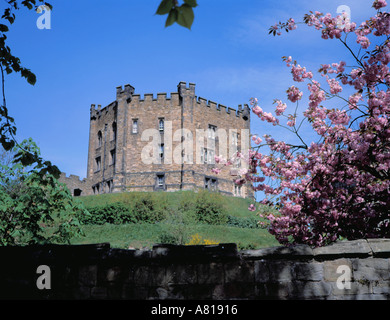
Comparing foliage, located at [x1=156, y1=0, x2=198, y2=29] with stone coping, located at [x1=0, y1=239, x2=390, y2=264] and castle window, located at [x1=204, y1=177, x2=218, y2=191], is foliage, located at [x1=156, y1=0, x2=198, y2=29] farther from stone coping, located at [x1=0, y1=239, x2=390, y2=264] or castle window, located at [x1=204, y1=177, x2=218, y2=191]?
castle window, located at [x1=204, y1=177, x2=218, y2=191]

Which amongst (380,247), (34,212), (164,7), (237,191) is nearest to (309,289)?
(380,247)

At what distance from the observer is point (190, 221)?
25.4 meters

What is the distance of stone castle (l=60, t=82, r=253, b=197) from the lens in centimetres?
3856

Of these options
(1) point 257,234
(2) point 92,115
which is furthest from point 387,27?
(2) point 92,115

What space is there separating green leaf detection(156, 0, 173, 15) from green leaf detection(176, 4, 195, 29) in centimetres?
9

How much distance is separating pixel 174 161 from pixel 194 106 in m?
6.27

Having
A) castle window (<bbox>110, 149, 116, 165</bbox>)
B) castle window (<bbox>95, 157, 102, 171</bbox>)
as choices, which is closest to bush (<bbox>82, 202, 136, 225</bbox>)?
castle window (<bbox>110, 149, 116, 165</bbox>)

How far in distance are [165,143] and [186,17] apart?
36899mm

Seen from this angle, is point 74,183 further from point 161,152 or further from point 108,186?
point 161,152

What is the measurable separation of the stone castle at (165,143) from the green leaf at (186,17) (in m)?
34.5

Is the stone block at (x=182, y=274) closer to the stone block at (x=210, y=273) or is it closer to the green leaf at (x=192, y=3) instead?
the stone block at (x=210, y=273)

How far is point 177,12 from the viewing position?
108 inches
